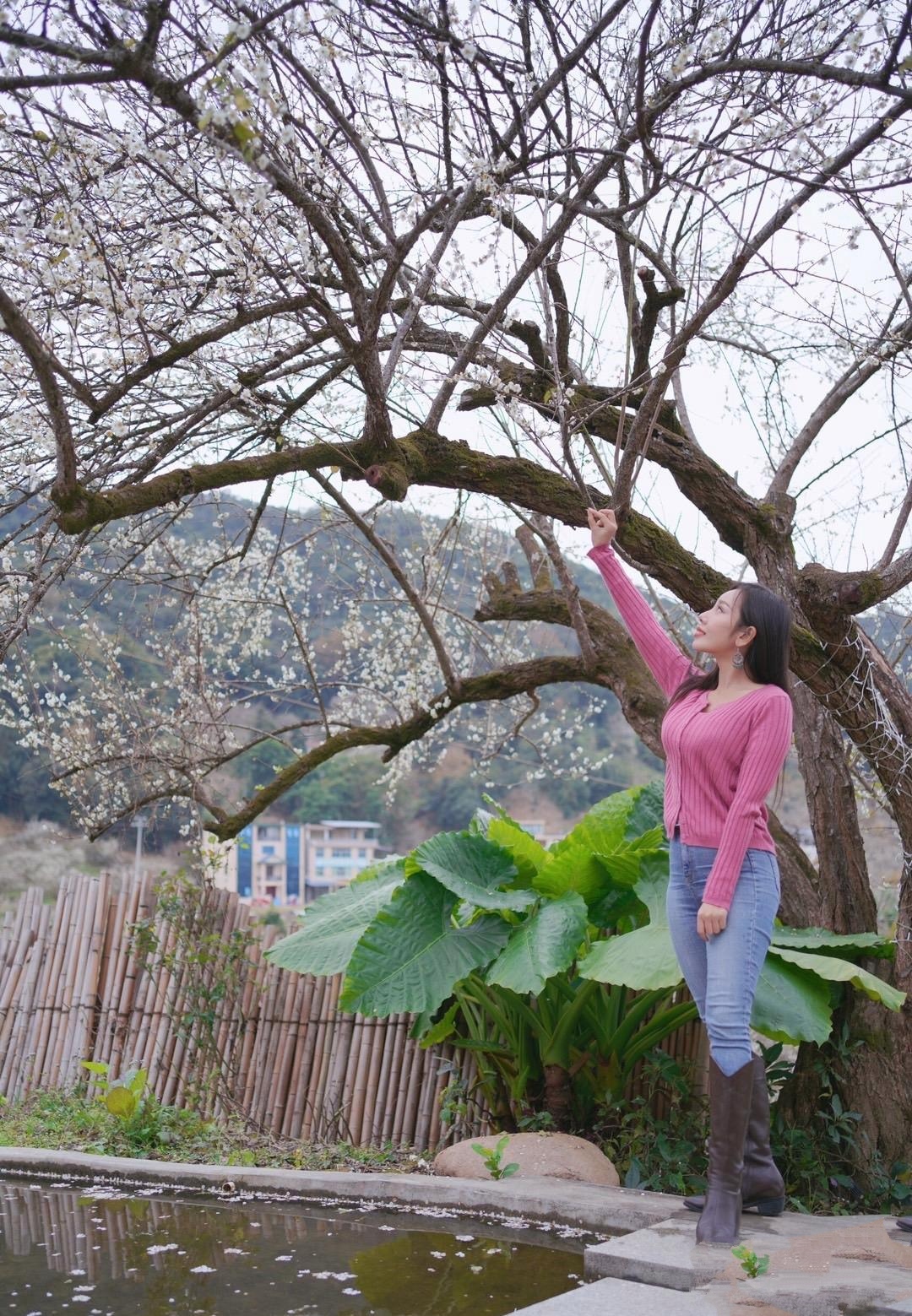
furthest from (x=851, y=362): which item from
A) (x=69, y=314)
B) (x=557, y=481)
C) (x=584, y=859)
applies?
(x=69, y=314)

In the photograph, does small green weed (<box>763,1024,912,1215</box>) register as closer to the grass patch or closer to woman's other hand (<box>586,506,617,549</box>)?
the grass patch

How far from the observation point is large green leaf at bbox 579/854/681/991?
10.6 ft

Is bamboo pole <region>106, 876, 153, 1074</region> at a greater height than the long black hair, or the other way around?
the long black hair

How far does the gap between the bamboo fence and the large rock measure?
674 millimetres

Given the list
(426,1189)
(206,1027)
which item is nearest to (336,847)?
(206,1027)

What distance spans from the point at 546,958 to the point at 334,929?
952 mm

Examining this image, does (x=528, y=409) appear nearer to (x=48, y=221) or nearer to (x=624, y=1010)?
(x=48, y=221)

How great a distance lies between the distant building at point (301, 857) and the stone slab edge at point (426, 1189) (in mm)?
26990

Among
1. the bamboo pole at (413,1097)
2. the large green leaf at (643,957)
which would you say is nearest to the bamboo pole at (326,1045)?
the bamboo pole at (413,1097)

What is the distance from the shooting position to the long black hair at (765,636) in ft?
8.84

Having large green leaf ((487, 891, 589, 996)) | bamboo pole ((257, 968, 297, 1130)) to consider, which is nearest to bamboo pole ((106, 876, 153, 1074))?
bamboo pole ((257, 968, 297, 1130))

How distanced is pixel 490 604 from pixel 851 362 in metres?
1.91

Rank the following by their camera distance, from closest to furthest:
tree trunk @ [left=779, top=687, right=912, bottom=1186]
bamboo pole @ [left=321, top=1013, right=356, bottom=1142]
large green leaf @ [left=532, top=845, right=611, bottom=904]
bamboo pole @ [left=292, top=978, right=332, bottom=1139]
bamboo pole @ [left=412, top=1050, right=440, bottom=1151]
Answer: tree trunk @ [left=779, top=687, right=912, bottom=1186] < large green leaf @ [left=532, top=845, right=611, bottom=904] < bamboo pole @ [left=412, top=1050, right=440, bottom=1151] < bamboo pole @ [left=321, top=1013, right=356, bottom=1142] < bamboo pole @ [left=292, top=978, right=332, bottom=1139]

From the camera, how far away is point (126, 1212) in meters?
3.10
